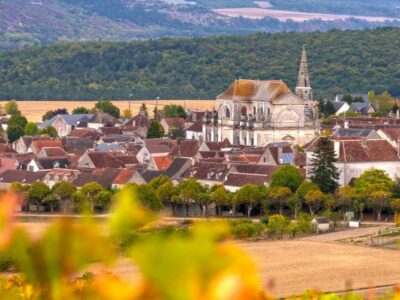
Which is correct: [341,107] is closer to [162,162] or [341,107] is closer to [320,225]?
[162,162]

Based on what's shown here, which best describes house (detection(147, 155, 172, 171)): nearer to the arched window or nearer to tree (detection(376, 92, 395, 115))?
the arched window

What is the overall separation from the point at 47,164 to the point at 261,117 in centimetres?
1414

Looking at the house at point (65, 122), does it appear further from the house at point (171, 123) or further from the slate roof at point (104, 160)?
the slate roof at point (104, 160)

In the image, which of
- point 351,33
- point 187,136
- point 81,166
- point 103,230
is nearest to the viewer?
point 103,230

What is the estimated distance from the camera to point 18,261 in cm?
247

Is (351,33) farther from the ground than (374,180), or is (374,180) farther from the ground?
(351,33)

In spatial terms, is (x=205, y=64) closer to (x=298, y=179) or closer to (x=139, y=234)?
(x=298, y=179)

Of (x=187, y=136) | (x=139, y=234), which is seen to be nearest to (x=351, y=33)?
(x=187, y=136)

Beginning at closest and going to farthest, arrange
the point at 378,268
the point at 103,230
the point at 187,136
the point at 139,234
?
1. the point at 103,230
2. the point at 139,234
3. the point at 378,268
4. the point at 187,136

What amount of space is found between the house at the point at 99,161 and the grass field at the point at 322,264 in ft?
51.7

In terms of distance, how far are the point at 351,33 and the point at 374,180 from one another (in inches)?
3699

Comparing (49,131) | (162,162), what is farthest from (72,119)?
(162,162)

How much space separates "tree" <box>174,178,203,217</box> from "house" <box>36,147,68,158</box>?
11410 mm

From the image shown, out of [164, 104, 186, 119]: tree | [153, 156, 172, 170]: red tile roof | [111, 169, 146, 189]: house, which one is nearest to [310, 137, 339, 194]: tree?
[111, 169, 146, 189]: house
